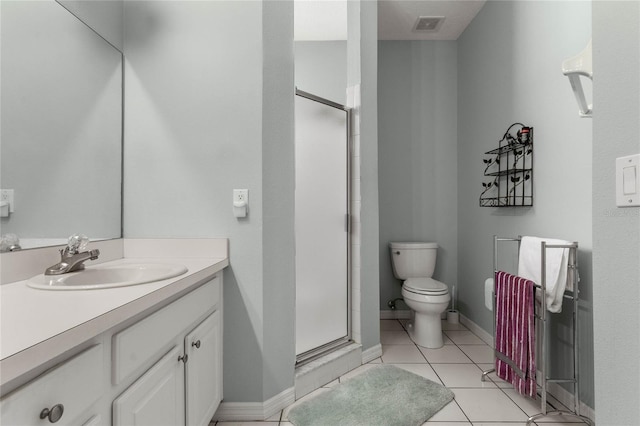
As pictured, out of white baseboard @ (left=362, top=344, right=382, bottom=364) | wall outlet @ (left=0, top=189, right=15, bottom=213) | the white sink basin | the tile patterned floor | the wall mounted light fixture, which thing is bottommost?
the tile patterned floor

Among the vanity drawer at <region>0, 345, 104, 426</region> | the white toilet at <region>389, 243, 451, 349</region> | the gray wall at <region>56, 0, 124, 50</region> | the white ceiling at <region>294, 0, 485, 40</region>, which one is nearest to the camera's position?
the vanity drawer at <region>0, 345, 104, 426</region>

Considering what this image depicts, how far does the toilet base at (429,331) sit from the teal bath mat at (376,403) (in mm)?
535

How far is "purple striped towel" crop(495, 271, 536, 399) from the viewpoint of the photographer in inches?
69.9

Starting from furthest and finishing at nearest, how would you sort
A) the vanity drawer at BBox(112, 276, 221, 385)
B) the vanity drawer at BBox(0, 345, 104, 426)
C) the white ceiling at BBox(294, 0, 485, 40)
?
1. the white ceiling at BBox(294, 0, 485, 40)
2. the vanity drawer at BBox(112, 276, 221, 385)
3. the vanity drawer at BBox(0, 345, 104, 426)

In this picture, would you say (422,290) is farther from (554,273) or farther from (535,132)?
(535,132)

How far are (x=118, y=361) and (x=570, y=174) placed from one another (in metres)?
2.22

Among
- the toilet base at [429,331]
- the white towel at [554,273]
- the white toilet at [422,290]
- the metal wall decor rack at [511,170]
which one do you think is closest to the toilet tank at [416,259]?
the white toilet at [422,290]

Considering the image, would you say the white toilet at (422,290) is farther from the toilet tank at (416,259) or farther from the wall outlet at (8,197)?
the wall outlet at (8,197)

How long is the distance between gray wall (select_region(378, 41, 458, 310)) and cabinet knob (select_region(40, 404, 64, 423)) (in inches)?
115

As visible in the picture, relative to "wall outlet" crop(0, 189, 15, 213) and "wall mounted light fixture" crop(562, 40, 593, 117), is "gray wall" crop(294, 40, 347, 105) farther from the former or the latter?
"wall outlet" crop(0, 189, 15, 213)

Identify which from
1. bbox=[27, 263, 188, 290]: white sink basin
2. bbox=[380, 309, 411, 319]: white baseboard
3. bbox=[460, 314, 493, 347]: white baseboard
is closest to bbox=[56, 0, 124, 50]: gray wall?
bbox=[27, 263, 188, 290]: white sink basin

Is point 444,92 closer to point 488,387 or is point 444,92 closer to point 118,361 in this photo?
point 488,387

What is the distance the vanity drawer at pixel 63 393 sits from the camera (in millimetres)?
563

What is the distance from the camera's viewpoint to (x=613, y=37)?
2.51 ft
